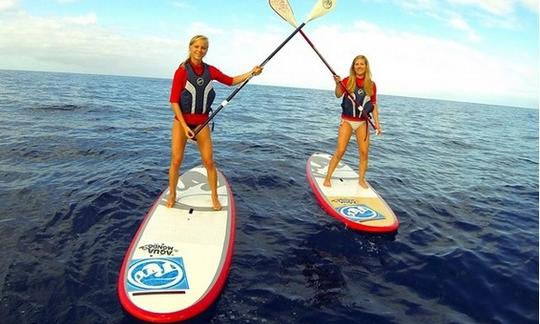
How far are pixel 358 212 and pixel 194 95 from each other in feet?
12.8

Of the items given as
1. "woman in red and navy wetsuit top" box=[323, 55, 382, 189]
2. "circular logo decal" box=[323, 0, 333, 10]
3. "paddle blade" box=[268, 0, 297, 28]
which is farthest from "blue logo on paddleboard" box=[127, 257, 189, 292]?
"circular logo decal" box=[323, 0, 333, 10]

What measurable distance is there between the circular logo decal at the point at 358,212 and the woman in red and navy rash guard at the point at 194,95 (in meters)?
2.82

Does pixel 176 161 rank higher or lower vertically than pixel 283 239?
higher

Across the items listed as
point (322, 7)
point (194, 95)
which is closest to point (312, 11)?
point (322, 7)

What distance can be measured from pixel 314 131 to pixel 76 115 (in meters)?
12.2

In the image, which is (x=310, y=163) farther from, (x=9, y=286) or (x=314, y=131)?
(x=314, y=131)

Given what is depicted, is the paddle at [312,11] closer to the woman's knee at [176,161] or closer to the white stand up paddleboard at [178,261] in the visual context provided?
the woman's knee at [176,161]

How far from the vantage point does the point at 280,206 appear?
8.11 m

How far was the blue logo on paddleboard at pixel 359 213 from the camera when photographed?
696 cm

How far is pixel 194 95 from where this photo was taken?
596cm

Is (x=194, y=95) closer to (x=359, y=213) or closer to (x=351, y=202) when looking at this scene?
(x=359, y=213)

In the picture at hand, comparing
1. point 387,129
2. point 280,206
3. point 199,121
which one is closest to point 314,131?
point 387,129

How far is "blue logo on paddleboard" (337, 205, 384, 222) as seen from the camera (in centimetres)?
696

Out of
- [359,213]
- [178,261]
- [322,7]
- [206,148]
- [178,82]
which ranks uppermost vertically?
[322,7]
